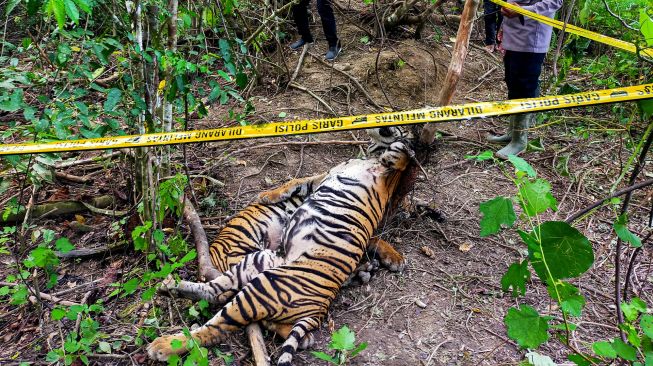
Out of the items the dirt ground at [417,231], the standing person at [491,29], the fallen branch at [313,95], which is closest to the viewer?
the dirt ground at [417,231]

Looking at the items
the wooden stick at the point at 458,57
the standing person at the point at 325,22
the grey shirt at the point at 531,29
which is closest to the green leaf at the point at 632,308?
the wooden stick at the point at 458,57

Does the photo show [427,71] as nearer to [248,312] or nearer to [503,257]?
[503,257]

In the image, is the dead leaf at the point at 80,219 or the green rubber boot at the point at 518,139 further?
the green rubber boot at the point at 518,139

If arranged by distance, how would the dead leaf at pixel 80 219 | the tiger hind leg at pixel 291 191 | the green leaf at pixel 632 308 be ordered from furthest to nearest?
1. the dead leaf at pixel 80 219
2. the tiger hind leg at pixel 291 191
3. the green leaf at pixel 632 308

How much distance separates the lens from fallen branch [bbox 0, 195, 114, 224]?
3703 millimetres

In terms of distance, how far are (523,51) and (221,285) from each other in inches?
135

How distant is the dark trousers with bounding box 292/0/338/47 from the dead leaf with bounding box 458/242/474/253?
389 cm

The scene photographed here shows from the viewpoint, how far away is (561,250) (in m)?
1.81

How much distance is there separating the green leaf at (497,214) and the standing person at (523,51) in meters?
2.36

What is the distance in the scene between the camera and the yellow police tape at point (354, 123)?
90.7 inches

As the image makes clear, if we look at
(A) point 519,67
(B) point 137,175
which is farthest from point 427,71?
(B) point 137,175

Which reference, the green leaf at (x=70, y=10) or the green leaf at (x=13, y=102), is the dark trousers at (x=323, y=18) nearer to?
the green leaf at (x=13, y=102)

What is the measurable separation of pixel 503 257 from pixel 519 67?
1984 mm

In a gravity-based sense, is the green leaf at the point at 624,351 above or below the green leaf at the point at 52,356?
above
